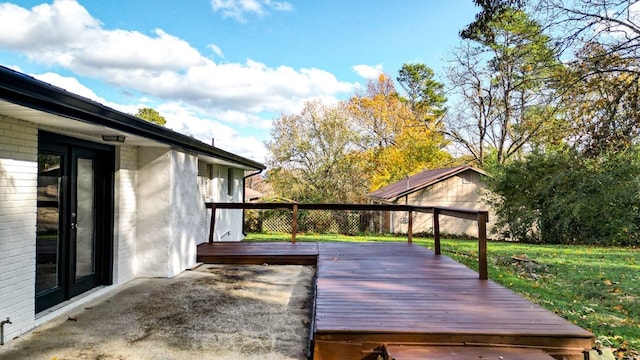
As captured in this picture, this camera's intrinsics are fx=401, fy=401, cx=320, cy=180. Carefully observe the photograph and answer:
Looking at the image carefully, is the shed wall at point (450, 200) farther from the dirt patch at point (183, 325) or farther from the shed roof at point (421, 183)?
the dirt patch at point (183, 325)

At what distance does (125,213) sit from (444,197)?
16353mm

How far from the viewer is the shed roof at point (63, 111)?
2.47 meters

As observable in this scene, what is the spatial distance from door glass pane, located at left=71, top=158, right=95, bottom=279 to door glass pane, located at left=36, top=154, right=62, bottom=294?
336mm

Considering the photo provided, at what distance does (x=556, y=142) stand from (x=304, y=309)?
6.23 metres

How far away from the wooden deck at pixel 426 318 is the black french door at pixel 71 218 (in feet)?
9.31

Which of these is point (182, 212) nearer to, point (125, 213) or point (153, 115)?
point (125, 213)

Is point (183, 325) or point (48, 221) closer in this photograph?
point (183, 325)

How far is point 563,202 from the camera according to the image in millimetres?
12992

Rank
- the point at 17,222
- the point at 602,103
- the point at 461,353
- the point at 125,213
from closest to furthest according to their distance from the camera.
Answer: the point at 461,353 < the point at 17,222 < the point at 125,213 < the point at 602,103

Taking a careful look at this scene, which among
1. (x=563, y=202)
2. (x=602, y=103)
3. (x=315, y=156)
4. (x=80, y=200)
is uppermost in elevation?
(x=315, y=156)

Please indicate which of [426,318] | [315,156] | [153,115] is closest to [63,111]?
[426,318]

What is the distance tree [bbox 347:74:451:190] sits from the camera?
24.3 m

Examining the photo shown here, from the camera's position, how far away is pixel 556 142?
7832 mm

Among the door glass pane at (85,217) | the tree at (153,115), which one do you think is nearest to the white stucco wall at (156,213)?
the door glass pane at (85,217)
